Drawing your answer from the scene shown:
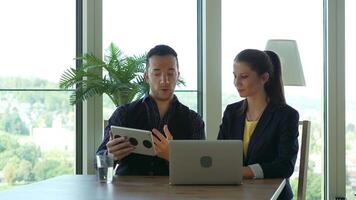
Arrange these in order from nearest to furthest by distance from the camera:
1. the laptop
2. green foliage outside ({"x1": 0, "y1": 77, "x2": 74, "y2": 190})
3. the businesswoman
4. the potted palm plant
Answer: the laptop, the businesswoman, the potted palm plant, green foliage outside ({"x1": 0, "y1": 77, "x2": 74, "y2": 190})

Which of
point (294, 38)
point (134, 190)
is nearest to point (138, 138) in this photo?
point (134, 190)

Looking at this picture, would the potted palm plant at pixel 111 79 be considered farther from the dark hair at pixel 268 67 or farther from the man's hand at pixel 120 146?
the man's hand at pixel 120 146

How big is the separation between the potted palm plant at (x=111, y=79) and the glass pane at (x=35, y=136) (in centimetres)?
33

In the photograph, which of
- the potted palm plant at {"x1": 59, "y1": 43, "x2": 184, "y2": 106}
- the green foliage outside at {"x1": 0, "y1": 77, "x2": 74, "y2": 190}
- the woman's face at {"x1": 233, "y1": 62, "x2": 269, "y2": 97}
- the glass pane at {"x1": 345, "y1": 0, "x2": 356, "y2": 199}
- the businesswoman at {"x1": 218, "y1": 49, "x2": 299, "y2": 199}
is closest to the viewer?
the businesswoman at {"x1": 218, "y1": 49, "x2": 299, "y2": 199}

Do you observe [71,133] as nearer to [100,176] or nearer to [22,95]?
→ [22,95]

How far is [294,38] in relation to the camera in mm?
4590

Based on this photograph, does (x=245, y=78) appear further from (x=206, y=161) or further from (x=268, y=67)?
(x=206, y=161)

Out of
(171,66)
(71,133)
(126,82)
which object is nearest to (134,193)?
(171,66)

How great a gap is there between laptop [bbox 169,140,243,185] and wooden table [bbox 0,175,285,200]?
0.04 metres

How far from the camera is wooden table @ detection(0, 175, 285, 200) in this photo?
5.43 ft

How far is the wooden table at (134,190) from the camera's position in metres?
1.66

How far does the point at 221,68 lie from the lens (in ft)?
15.0

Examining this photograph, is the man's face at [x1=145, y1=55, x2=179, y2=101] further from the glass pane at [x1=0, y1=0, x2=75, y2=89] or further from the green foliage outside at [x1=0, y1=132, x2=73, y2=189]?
the green foliage outside at [x1=0, y1=132, x2=73, y2=189]

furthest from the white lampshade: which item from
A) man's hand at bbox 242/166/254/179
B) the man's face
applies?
man's hand at bbox 242/166/254/179
